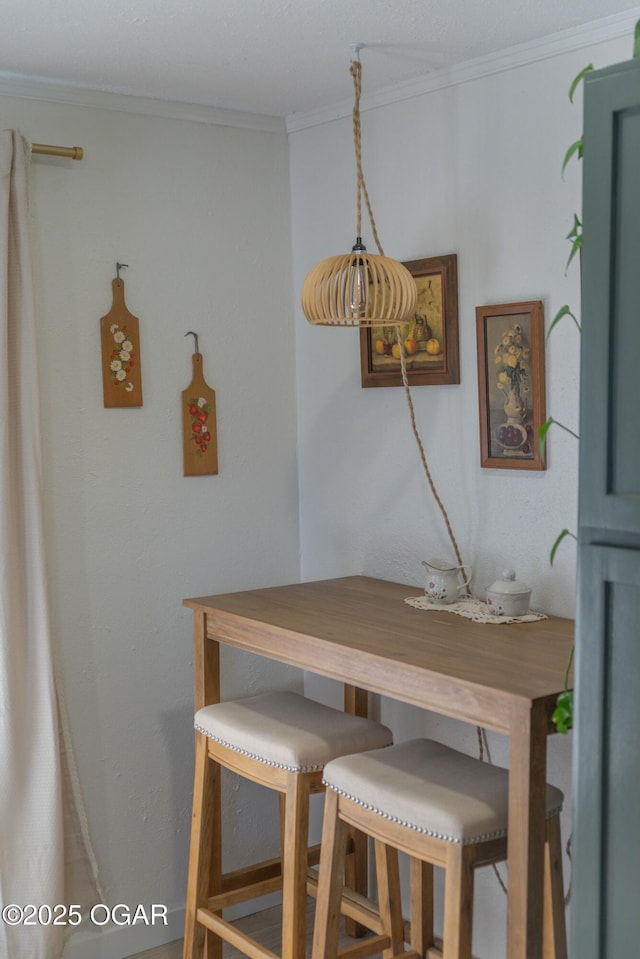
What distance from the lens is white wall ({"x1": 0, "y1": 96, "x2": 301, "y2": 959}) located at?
9.68 ft

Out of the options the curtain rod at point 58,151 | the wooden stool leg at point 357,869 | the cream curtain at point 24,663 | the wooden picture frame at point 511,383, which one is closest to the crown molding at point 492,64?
the wooden picture frame at point 511,383

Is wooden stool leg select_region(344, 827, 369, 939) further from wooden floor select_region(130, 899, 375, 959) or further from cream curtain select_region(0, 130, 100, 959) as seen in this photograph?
cream curtain select_region(0, 130, 100, 959)

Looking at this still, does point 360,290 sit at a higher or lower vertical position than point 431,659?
higher

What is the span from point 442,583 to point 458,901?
889 millimetres

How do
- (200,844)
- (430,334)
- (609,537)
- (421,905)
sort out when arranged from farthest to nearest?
→ (430,334)
(200,844)
(421,905)
(609,537)

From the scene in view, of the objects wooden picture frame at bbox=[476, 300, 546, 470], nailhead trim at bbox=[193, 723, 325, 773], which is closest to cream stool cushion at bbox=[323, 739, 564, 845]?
nailhead trim at bbox=[193, 723, 325, 773]

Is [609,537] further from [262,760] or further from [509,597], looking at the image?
[262,760]

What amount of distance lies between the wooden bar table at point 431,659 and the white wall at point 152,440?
0.31 metres

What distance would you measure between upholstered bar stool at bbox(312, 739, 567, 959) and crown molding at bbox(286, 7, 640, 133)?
1.65 m

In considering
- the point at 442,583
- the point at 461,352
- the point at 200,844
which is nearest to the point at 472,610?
the point at 442,583

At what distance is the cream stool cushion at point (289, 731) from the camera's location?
7.98 feet

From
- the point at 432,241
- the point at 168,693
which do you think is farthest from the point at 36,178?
the point at 168,693

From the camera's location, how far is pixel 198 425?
3.20m

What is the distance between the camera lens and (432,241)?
115 inches
